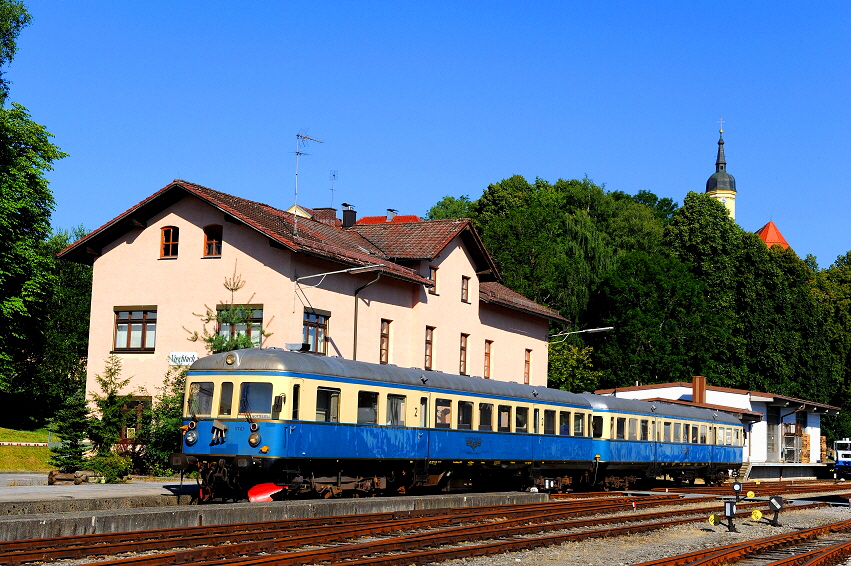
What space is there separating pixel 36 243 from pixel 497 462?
25605 mm

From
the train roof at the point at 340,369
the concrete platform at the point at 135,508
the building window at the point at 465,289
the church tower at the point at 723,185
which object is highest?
the church tower at the point at 723,185

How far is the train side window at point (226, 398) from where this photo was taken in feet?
66.2

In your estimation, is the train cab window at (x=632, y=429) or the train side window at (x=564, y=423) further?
the train cab window at (x=632, y=429)

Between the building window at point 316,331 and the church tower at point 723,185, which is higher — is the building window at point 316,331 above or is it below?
below

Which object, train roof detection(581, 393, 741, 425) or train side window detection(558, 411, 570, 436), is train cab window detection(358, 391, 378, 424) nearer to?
train side window detection(558, 411, 570, 436)

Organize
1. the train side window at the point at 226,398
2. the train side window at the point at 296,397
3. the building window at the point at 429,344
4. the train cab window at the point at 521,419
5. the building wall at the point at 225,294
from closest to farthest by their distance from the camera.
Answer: the train side window at the point at 296,397 → the train side window at the point at 226,398 → the train cab window at the point at 521,419 → the building wall at the point at 225,294 → the building window at the point at 429,344

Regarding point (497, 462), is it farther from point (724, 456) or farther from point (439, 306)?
point (724, 456)

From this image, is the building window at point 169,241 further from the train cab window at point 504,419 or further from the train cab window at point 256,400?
the train cab window at point 256,400

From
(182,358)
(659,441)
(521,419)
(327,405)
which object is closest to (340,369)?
(327,405)

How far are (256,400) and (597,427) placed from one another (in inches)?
543

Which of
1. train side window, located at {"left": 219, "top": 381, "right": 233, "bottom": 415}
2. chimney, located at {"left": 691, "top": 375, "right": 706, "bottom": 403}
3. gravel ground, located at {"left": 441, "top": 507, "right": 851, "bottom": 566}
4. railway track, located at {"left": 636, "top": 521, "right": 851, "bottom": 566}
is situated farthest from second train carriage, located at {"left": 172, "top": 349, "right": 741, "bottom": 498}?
chimney, located at {"left": 691, "top": 375, "right": 706, "bottom": 403}

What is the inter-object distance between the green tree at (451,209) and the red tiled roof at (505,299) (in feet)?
112

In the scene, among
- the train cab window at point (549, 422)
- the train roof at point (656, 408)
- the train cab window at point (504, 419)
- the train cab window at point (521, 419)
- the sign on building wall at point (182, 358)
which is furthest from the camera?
the train roof at point (656, 408)

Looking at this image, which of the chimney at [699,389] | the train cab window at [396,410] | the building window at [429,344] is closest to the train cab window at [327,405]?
the train cab window at [396,410]
